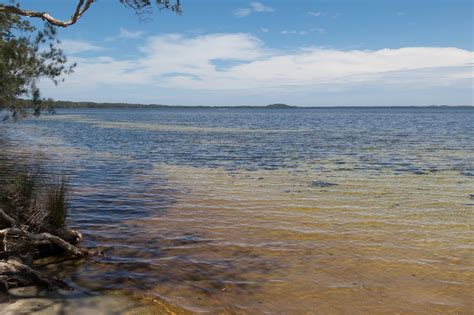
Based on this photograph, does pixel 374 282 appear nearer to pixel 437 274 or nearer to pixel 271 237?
pixel 437 274

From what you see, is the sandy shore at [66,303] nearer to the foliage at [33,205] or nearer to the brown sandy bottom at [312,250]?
the brown sandy bottom at [312,250]

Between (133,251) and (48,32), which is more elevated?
(48,32)

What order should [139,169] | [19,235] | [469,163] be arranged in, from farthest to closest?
[469,163]
[139,169]
[19,235]

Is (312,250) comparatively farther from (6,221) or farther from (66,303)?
(6,221)

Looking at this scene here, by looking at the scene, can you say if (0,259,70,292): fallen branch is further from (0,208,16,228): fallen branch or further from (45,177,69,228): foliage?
(45,177,69,228): foliage

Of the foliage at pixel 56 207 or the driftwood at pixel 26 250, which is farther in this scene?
the foliage at pixel 56 207

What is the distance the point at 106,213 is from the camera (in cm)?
1184

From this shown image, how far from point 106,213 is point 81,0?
19.5 ft

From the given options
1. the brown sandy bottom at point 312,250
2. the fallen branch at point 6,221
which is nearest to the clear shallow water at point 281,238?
the brown sandy bottom at point 312,250

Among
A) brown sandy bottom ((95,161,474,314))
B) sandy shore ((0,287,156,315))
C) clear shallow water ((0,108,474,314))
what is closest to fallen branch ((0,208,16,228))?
clear shallow water ((0,108,474,314))

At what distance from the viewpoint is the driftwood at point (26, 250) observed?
20.6ft

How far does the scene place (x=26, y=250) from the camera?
283 inches

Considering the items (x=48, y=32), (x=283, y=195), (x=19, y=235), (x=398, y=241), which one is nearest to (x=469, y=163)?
(x=283, y=195)

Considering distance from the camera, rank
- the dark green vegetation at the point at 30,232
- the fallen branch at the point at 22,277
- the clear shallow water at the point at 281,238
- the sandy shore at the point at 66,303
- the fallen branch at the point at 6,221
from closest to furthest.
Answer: the sandy shore at the point at 66,303 → the fallen branch at the point at 22,277 → the dark green vegetation at the point at 30,232 → the clear shallow water at the point at 281,238 → the fallen branch at the point at 6,221
